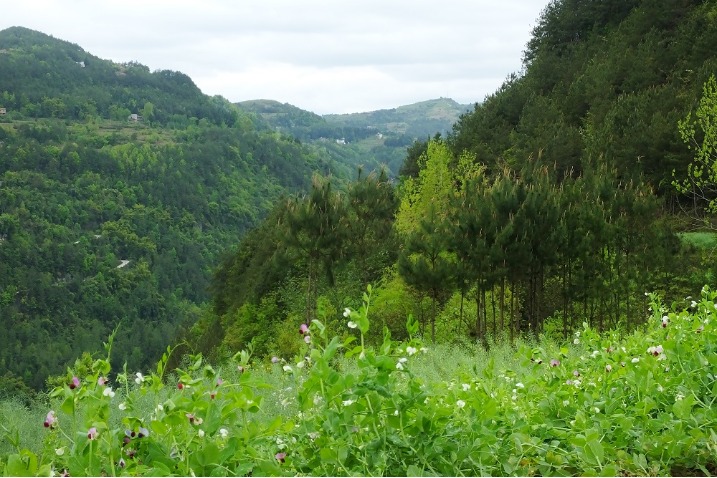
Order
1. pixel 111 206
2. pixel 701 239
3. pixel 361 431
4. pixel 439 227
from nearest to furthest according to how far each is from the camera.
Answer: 1. pixel 361 431
2. pixel 439 227
3. pixel 701 239
4. pixel 111 206

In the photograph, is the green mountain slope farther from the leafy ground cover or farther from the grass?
the leafy ground cover

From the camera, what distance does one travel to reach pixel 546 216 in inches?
691

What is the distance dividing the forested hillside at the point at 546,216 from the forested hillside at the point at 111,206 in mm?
33743

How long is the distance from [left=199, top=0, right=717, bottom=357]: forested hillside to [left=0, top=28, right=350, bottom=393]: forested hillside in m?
33.7

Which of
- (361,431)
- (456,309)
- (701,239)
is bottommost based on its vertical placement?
(456,309)

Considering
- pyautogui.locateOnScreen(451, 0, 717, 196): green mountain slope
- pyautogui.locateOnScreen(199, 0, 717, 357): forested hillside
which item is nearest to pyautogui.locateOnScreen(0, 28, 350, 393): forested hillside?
pyautogui.locateOnScreen(199, 0, 717, 357): forested hillside

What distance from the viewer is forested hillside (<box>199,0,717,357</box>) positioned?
17906 millimetres

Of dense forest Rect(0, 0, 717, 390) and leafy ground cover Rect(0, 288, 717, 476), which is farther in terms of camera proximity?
dense forest Rect(0, 0, 717, 390)

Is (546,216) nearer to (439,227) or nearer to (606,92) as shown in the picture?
(439,227)

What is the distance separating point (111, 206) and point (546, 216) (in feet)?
337

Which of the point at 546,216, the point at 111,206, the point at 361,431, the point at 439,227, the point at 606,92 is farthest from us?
the point at 111,206

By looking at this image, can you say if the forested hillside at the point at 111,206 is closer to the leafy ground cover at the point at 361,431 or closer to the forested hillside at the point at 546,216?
the forested hillside at the point at 546,216

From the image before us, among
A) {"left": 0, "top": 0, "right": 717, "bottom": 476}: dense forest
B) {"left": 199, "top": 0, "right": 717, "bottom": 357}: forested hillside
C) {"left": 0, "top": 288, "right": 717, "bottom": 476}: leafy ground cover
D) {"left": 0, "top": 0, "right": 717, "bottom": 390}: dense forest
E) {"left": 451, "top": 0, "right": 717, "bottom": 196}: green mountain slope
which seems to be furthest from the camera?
{"left": 451, "top": 0, "right": 717, "bottom": 196}: green mountain slope

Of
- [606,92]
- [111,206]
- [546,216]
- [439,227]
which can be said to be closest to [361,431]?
[546,216]
